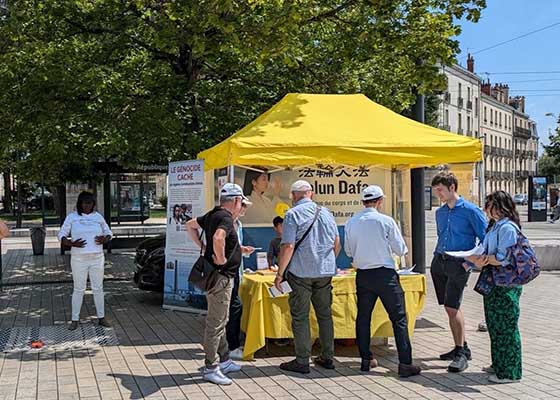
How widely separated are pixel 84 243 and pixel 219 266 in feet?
9.19

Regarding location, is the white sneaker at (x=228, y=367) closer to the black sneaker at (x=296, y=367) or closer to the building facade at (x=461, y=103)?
the black sneaker at (x=296, y=367)

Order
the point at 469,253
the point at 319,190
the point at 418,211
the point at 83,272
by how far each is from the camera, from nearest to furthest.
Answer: the point at 469,253 → the point at 83,272 → the point at 319,190 → the point at 418,211

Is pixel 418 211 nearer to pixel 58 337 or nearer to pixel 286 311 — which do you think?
pixel 286 311

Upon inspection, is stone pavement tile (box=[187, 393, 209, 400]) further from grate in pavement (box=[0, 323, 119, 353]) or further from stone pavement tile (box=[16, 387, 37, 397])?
grate in pavement (box=[0, 323, 119, 353])

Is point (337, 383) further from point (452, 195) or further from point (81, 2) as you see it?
point (81, 2)

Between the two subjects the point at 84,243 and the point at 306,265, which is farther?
the point at 84,243

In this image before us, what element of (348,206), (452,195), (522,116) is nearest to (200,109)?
(348,206)

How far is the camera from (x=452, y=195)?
638 cm

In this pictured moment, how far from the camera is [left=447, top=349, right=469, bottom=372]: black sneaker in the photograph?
6180 mm

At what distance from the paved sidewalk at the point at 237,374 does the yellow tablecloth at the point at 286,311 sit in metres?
0.27

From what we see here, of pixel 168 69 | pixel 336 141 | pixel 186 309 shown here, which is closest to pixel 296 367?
pixel 336 141

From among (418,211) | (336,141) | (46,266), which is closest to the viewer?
(336,141)

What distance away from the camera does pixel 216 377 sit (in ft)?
19.1

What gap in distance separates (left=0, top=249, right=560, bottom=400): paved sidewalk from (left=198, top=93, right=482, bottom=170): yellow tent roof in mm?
2090
